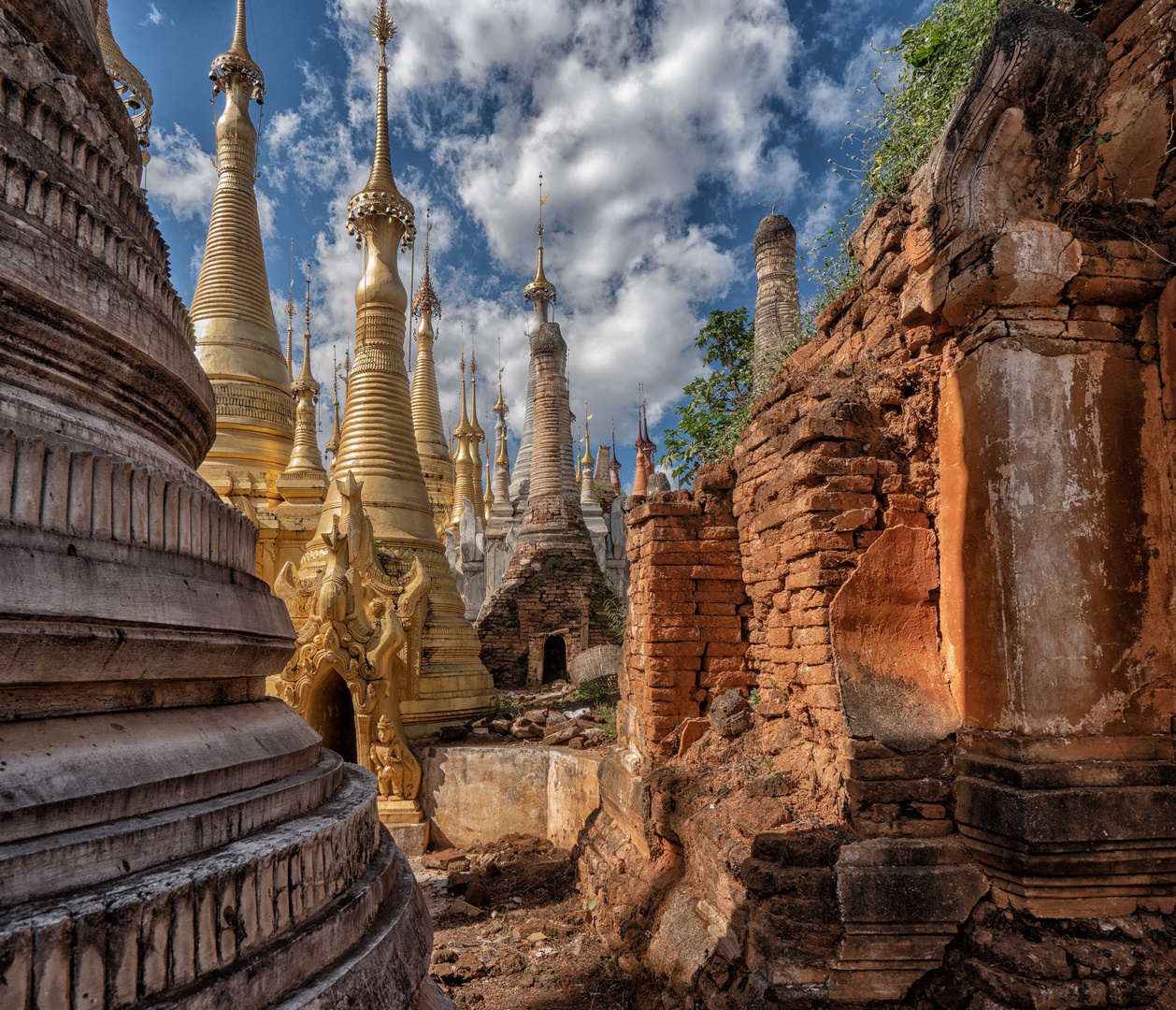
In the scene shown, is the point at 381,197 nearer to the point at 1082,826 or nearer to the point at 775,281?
the point at 775,281

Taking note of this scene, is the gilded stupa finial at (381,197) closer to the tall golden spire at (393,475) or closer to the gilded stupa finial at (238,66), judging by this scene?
the tall golden spire at (393,475)

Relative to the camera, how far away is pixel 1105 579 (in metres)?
3.19

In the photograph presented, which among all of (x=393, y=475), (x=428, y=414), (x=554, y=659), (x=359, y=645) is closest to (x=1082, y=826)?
(x=359, y=645)

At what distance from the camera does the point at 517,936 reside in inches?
227

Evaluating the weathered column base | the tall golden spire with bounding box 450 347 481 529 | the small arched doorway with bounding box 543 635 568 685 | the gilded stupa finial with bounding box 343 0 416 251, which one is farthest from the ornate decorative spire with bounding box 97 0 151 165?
the tall golden spire with bounding box 450 347 481 529

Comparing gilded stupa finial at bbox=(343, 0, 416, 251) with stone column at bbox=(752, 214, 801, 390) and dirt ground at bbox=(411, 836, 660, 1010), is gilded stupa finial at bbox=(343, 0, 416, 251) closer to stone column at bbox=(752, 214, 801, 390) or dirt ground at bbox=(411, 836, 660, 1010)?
stone column at bbox=(752, 214, 801, 390)

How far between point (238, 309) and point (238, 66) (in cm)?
460

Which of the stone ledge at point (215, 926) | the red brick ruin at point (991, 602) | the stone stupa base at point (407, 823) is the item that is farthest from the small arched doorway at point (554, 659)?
the stone ledge at point (215, 926)

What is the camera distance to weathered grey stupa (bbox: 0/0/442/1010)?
1323 millimetres

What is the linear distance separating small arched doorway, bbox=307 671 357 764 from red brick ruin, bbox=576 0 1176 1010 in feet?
19.9

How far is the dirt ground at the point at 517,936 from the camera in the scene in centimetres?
480

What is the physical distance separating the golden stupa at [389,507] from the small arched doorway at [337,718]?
0.82 m

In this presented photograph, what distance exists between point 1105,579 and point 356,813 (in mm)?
3101

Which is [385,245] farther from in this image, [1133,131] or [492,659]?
[1133,131]
